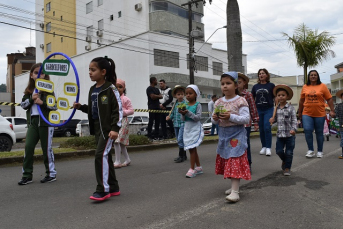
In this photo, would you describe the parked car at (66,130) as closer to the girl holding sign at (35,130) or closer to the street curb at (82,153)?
the street curb at (82,153)

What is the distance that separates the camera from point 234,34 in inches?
537

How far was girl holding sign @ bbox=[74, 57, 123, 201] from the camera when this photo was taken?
457cm

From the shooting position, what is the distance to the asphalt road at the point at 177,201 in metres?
3.70

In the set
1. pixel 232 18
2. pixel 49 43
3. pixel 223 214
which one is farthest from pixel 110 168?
pixel 49 43

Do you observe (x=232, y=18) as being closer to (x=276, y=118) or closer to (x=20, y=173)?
(x=276, y=118)

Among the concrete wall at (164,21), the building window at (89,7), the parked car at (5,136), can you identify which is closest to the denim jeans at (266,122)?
the parked car at (5,136)

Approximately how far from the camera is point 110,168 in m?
4.85

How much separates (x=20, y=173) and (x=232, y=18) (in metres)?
9.96

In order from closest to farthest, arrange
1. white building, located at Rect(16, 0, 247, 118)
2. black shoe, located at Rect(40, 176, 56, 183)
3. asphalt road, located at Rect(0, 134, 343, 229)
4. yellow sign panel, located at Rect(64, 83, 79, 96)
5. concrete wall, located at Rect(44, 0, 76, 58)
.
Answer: asphalt road, located at Rect(0, 134, 343, 229) → yellow sign panel, located at Rect(64, 83, 79, 96) → black shoe, located at Rect(40, 176, 56, 183) → white building, located at Rect(16, 0, 247, 118) → concrete wall, located at Rect(44, 0, 76, 58)

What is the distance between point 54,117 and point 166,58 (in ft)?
92.1

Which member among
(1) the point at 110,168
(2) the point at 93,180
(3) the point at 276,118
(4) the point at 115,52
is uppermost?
(4) the point at 115,52

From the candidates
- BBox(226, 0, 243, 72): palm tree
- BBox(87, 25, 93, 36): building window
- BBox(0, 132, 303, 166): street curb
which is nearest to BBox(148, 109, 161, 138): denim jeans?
BBox(0, 132, 303, 166): street curb

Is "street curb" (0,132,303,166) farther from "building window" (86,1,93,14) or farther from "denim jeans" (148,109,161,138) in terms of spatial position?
"building window" (86,1,93,14)

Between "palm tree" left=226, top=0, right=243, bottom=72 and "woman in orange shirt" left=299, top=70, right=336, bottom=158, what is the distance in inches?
209
